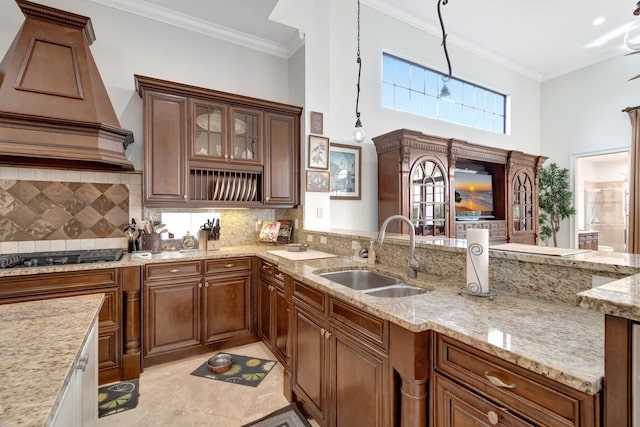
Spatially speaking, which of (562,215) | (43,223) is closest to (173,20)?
→ (43,223)

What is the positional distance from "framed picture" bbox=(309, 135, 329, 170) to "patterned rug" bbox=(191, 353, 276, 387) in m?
2.09

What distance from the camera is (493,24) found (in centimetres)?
458

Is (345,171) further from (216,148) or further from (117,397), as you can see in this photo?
(117,397)

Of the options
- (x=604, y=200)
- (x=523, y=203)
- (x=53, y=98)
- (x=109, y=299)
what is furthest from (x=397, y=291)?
(x=604, y=200)

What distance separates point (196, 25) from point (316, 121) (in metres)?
1.72

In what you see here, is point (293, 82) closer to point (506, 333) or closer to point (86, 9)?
point (86, 9)

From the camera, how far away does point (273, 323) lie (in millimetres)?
2678

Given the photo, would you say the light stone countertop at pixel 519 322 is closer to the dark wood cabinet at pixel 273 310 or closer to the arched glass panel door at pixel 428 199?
the dark wood cabinet at pixel 273 310

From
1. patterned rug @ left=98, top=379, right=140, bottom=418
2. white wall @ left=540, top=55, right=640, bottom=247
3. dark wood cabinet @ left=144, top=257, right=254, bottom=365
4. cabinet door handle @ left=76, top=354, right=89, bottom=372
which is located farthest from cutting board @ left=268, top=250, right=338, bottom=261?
white wall @ left=540, top=55, right=640, bottom=247

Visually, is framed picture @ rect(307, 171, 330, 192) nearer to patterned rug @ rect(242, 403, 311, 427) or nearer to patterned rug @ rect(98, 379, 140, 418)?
patterned rug @ rect(242, 403, 311, 427)

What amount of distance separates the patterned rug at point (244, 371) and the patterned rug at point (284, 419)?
1.36 feet

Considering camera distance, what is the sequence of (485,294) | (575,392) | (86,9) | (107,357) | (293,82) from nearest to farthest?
(575,392) < (485,294) < (107,357) < (86,9) < (293,82)

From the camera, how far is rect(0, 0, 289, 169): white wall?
9.52ft

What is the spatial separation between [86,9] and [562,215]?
7782mm
